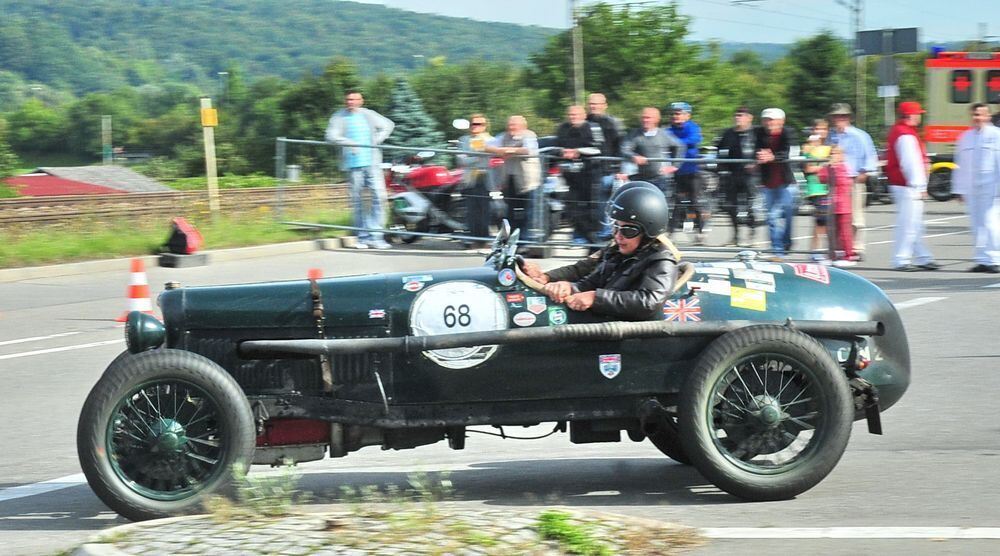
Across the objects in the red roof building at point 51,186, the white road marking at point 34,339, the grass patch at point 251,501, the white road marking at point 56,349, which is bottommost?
the grass patch at point 251,501

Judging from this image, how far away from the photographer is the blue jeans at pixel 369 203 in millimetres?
18172

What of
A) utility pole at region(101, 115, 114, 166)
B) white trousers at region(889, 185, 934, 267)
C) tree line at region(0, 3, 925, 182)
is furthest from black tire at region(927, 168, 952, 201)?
utility pole at region(101, 115, 114, 166)

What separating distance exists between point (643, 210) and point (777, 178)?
9517 millimetres

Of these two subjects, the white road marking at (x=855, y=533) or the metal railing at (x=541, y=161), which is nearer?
the white road marking at (x=855, y=533)

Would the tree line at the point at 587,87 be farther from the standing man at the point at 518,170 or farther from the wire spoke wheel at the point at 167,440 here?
the wire spoke wheel at the point at 167,440

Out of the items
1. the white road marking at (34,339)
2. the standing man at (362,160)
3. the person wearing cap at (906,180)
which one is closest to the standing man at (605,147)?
the person wearing cap at (906,180)

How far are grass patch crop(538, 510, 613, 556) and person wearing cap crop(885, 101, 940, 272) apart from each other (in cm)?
1120

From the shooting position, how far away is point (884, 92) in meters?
37.8

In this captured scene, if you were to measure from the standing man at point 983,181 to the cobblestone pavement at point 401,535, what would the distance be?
10.9m

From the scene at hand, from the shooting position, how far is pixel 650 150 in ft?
53.5

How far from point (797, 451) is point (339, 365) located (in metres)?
2.20

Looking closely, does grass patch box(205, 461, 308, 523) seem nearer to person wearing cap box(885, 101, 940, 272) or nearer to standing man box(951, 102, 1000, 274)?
person wearing cap box(885, 101, 940, 272)

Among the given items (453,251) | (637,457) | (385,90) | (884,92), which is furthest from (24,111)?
(637,457)

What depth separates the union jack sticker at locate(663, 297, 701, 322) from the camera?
6.25m
